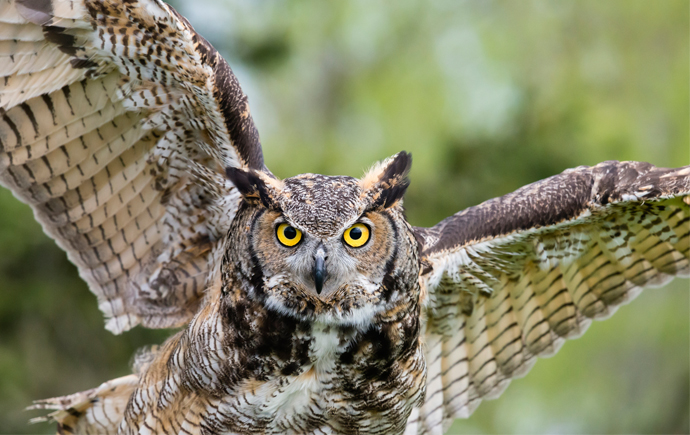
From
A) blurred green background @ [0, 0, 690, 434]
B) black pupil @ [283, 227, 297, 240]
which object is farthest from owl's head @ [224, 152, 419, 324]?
blurred green background @ [0, 0, 690, 434]

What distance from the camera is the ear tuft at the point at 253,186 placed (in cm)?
260

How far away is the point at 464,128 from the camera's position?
594 cm

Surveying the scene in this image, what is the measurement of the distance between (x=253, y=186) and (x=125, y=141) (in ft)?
2.88

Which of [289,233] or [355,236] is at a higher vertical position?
[355,236]

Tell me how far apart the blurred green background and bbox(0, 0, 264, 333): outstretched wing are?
8.24 feet

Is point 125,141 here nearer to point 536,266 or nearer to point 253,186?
point 253,186

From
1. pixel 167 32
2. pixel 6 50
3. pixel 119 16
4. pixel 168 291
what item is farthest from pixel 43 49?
pixel 168 291

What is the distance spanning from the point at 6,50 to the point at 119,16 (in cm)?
49

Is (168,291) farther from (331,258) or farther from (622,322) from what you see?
(622,322)

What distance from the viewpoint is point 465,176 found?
6.31 metres

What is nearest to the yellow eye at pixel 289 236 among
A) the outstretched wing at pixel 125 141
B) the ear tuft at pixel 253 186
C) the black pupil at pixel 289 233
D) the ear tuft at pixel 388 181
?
the black pupil at pixel 289 233

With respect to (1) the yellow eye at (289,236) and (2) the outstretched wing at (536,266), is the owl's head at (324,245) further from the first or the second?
(2) the outstretched wing at (536,266)

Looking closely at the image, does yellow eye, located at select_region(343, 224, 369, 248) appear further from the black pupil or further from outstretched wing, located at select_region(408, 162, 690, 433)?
outstretched wing, located at select_region(408, 162, 690, 433)


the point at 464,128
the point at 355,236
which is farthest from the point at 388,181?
the point at 464,128
